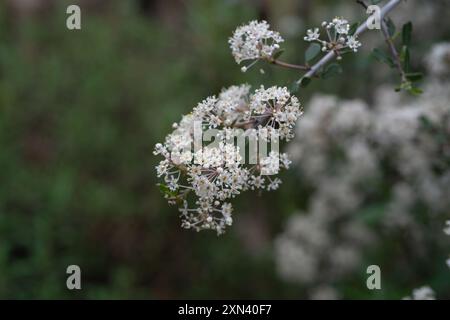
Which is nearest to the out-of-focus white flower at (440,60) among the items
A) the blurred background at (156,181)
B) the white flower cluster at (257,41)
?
the blurred background at (156,181)

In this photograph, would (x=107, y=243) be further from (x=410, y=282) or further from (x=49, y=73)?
(x=410, y=282)

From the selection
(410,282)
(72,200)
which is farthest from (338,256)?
(72,200)

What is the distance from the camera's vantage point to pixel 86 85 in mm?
3293

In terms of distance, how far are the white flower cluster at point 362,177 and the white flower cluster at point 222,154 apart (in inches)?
35.6

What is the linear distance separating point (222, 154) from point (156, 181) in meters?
1.84

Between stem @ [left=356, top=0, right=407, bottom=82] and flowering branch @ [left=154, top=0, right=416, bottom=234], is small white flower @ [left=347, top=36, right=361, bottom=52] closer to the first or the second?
flowering branch @ [left=154, top=0, right=416, bottom=234]

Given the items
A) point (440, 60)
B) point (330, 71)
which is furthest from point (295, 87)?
point (440, 60)

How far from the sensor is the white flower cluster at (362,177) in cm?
224

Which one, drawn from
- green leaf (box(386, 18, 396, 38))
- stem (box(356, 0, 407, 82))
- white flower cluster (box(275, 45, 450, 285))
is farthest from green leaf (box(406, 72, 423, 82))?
white flower cluster (box(275, 45, 450, 285))

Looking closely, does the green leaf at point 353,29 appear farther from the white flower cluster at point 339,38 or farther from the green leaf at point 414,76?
the green leaf at point 414,76

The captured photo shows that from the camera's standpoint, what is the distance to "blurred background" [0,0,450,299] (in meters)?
2.47

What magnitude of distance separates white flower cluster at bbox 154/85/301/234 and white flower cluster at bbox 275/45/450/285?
90cm

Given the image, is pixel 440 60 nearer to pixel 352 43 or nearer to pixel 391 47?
pixel 391 47
